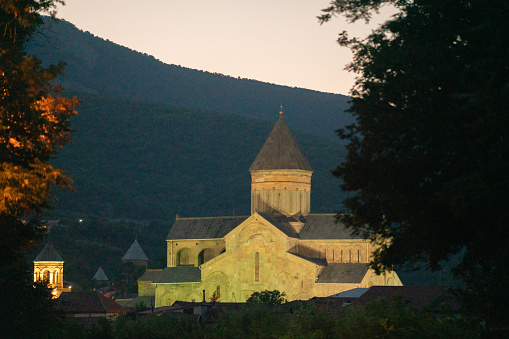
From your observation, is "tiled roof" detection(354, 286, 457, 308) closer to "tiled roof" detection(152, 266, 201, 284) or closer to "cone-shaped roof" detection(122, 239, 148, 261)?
"tiled roof" detection(152, 266, 201, 284)

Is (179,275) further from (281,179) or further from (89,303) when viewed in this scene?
(281,179)

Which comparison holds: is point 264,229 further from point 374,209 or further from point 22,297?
point 374,209

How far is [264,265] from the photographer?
80500 millimetres

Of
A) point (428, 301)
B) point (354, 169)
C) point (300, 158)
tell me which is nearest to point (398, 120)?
point (354, 169)

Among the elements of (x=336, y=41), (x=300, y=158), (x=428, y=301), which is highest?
(x=300, y=158)

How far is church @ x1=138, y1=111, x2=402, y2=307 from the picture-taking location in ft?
258

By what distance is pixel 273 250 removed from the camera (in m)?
80.2

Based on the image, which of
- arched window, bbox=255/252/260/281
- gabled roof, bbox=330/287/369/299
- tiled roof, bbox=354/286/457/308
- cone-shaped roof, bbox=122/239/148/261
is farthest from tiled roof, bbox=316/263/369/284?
cone-shaped roof, bbox=122/239/148/261

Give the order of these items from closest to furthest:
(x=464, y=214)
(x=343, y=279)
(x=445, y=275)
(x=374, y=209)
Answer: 1. (x=464, y=214)
2. (x=374, y=209)
3. (x=343, y=279)
4. (x=445, y=275)

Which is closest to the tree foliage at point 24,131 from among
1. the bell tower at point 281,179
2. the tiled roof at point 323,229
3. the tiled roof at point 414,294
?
the tiled roof at point 414,294

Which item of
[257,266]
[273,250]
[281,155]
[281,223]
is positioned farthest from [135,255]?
[273,250]

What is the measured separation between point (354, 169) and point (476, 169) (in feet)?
9.90

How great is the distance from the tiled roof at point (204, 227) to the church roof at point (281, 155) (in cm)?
581

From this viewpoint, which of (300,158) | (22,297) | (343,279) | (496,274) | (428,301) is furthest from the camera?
(300,158)
